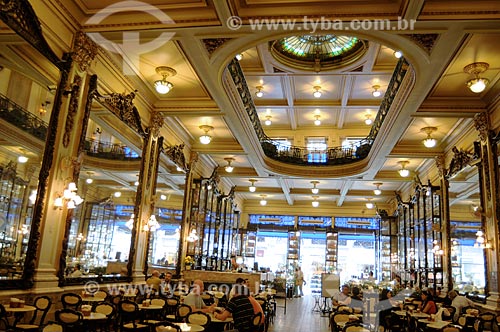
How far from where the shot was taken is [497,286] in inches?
329

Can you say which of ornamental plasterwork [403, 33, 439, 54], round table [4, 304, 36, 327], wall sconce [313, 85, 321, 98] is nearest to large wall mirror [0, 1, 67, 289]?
round table [4, 304, 36, 327]

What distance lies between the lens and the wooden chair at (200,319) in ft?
20.0

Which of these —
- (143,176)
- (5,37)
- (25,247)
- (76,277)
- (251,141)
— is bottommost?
(76,277)

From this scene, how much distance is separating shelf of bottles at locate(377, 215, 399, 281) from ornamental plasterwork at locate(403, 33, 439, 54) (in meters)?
14.0

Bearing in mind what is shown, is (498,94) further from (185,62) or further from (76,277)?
(76,277)

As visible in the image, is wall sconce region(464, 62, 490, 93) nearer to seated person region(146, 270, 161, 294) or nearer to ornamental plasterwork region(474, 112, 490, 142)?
ornamental plasterwork region(474, 112, 490, 142)

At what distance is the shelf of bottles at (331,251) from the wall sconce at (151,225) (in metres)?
14.7

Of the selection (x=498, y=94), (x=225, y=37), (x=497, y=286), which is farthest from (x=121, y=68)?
(x=497, y=286)

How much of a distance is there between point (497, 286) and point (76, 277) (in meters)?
7.90

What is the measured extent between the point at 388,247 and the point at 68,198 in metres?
17.2

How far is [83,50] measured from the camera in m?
6.94

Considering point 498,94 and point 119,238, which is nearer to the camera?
point 498,94

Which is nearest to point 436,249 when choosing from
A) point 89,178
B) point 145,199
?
point 145,199

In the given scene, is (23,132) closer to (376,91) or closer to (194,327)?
(194,327)
